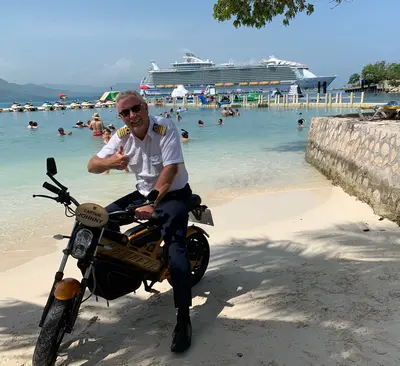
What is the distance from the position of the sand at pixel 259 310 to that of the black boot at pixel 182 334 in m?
0.06

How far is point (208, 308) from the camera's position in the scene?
3.34 meters

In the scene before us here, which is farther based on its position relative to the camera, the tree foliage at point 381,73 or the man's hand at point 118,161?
the tree foliage at point 381,73

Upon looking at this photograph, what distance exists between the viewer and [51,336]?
240cm

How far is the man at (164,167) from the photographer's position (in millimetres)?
2789

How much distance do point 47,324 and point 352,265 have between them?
9.88 feet

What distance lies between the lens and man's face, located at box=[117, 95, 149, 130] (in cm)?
278

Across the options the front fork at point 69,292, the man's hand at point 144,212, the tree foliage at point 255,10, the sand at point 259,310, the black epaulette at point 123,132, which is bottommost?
the sand at point 259,310

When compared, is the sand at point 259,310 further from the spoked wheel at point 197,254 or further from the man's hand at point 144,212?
the man's hand at point 144,212

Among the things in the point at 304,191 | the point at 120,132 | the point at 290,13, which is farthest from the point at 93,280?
the point at 290,13

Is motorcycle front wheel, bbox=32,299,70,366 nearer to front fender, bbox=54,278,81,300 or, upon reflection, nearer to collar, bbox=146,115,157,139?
front fender, bbox=54,278,81,300

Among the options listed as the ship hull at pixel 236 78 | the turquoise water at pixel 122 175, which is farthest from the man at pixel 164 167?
the ship hull at pixel 236 78

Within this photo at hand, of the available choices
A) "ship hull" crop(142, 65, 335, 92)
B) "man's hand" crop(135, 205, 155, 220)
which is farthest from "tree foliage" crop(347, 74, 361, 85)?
"man's hand" crop(135, 205, 155, 220)

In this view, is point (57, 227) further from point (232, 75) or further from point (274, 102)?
point (232, 75)

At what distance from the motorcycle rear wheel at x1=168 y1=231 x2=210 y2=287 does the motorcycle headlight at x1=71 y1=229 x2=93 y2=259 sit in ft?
4.26
